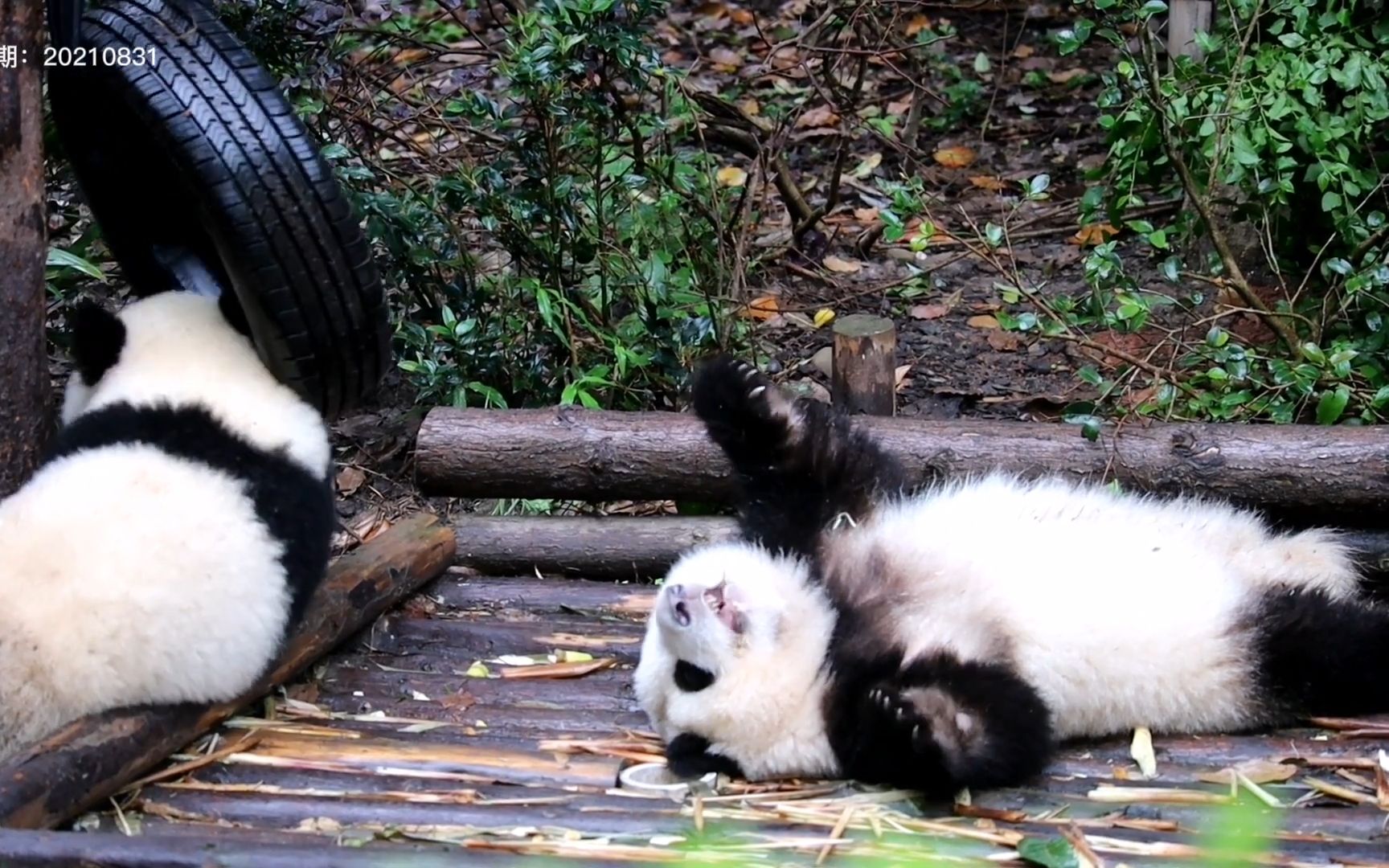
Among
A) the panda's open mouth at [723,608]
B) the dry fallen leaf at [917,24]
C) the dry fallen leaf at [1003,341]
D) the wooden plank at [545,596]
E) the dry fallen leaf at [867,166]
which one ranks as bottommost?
the wooden plank at [545,596]

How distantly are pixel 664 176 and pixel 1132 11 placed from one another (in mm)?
Result: 1637

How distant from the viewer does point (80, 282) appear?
5.14m

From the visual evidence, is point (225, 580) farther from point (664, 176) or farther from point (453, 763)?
point (664, 176)

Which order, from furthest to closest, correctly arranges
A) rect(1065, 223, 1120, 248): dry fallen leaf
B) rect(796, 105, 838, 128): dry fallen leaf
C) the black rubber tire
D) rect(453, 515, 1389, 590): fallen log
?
1. rect(796, 105, 838, 128): dry fallen leaf
2. rect(1065, 223, 1120, 248): dry fallen leaf
3. rect(453, 515, 1389, 590): fallen log
4. the black rubber tire

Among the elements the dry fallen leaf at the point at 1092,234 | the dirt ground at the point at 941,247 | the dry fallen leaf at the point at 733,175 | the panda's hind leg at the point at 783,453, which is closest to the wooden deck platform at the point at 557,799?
the panda's hind leg at the point at 783,453

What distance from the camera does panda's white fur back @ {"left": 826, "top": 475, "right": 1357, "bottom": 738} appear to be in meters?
2.91

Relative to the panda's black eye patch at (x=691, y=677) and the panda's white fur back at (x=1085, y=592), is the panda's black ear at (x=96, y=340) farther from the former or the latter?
the panda's white fur back at (x=1085, y=592)

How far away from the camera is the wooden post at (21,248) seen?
3156 millimetres

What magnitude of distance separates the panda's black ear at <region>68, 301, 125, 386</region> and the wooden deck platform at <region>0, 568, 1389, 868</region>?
2.68 ft

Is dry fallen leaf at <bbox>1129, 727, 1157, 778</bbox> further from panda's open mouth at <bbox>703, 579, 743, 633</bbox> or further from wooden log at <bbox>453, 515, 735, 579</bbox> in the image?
wooden log at <bbox>453, 515, 735, 579</bbox>

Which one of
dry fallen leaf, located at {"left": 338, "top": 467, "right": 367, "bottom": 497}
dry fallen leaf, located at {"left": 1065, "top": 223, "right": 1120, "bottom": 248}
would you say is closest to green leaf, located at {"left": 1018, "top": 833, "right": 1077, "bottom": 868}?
dry fallen leaf, located at {"left": 338, "top": 467, "right": 367, "bottom": 497}

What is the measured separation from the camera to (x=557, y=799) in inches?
106

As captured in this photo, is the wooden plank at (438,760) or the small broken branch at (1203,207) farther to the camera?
the small broken branch at (1203,207)

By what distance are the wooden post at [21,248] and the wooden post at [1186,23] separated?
4.15 metres
